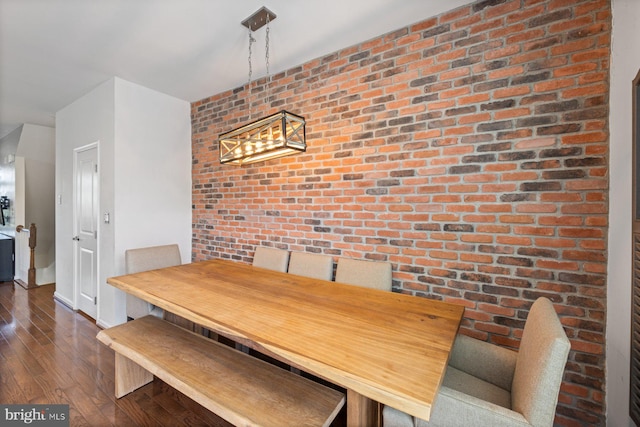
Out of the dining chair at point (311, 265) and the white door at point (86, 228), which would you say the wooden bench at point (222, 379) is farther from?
the white door at point (86, 228)

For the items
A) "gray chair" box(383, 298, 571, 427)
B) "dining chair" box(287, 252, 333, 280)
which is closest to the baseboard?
"dining chair" box(287, 252, 333, 280)

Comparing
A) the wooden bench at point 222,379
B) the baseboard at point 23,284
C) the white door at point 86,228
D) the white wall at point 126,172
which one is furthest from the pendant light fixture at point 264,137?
the baseboard at point 23,284

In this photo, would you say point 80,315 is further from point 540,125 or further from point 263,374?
point 540,125

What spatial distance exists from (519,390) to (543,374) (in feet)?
0.69

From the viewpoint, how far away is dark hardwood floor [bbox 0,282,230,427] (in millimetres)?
1736

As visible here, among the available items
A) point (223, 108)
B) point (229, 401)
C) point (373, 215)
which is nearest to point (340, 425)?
point (229, 401)

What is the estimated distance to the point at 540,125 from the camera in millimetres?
1612

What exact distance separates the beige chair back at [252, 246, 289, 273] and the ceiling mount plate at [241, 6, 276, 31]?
1837 millimetres

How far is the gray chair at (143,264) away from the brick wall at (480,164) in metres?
1.36

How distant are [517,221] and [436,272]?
0.59 m

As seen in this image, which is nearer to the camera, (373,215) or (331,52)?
(373,215)

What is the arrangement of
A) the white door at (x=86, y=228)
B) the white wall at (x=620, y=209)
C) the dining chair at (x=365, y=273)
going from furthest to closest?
the white door at (x=86, y=228) → the dining chair at (x=365, y=273) → the white wall at (x=620, y=209)

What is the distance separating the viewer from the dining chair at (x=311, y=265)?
2.27m

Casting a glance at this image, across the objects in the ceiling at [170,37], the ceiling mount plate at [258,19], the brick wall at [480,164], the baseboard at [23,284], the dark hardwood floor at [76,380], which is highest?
the ceiling at [170,37]
